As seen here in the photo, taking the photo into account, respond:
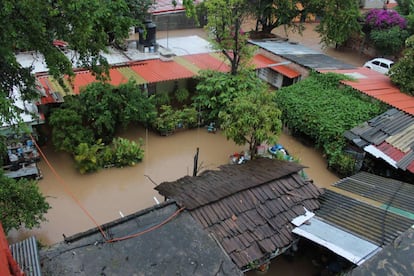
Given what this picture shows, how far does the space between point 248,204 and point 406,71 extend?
934 centimetres

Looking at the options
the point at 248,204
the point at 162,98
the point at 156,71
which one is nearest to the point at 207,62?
the point at 156,71

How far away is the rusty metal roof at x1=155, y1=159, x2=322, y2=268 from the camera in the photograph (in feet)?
24.6

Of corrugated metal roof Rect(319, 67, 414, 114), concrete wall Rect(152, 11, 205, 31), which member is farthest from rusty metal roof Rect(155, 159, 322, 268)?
concrete wall Rect(152, 11, 205, 31)

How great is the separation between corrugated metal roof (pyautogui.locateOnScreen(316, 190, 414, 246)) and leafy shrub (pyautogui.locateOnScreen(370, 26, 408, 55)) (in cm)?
1479

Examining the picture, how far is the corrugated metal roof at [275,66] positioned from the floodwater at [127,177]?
3155mm

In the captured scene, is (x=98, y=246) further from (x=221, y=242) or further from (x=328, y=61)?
(x=328, y=61)

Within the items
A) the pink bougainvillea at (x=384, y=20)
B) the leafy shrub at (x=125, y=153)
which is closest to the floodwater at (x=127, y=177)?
the leafy shrub at (x=125, y=153)

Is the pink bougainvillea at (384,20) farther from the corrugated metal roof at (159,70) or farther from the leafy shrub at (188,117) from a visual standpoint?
the leafy shrub at (188,117)

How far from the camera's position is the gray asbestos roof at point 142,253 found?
644cm

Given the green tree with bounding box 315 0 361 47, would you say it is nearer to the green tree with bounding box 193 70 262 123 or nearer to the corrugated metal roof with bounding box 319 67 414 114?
the corrugated metal roof with bounding box 319 67 414 114

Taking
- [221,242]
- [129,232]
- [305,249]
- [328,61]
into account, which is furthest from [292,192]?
[328,61]

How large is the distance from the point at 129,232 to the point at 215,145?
305 inches

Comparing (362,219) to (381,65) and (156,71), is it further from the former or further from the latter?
(381,65)

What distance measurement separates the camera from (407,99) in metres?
13.6
